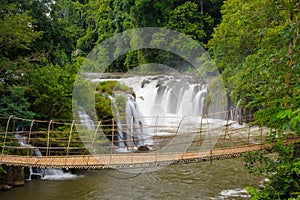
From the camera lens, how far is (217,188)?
18.4 ft

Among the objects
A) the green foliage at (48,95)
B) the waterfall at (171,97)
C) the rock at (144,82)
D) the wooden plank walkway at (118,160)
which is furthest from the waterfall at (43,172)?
the rock at (144,82)

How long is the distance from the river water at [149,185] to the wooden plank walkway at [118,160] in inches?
31.3

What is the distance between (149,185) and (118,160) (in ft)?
4.50

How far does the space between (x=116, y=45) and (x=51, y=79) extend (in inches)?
443

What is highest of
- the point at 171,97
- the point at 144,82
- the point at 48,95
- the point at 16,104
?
the point at 144,82

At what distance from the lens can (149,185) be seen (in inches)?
229

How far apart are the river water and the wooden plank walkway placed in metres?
0.80

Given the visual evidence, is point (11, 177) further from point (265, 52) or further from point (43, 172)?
point (265, 52)

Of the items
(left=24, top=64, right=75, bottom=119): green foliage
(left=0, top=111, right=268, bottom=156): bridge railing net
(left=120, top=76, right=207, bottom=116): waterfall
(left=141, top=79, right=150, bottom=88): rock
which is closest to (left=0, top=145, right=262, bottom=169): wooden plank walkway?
(left=0, top=111, right=268, bottom=156): bridge railing net

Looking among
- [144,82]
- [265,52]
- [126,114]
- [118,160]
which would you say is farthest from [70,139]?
[144,82]

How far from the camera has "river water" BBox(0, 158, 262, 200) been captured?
5.30 metres

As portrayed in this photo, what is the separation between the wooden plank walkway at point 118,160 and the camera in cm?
434

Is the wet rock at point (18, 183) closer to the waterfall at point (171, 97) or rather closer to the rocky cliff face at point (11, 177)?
the rocky cliff face at point (11, 177)

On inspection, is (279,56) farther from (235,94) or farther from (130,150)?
(130,150)
